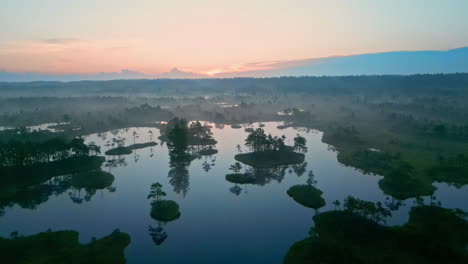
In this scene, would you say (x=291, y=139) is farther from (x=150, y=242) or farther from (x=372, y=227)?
(x=150, y=242)

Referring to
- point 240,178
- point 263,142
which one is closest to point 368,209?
point 240,178

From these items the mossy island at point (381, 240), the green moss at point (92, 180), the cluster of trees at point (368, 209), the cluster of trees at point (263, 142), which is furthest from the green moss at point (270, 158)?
the green moss at point (92, 180)

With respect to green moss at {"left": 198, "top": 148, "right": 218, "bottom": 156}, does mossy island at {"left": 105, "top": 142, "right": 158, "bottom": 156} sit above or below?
above

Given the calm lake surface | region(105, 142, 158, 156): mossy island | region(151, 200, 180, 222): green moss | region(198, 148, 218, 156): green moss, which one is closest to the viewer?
the calm lake surface

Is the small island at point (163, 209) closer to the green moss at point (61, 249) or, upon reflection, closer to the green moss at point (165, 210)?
the green moss at point (165, 210)

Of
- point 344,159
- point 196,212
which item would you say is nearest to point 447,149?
point 344,159

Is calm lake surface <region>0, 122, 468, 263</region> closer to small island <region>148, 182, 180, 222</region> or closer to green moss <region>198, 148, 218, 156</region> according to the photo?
small island <region>148, 182, 180, 222</region>

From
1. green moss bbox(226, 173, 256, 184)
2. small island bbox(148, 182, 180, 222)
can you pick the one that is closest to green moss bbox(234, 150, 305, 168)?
green moss bbox(226, 173, 256, 184)
